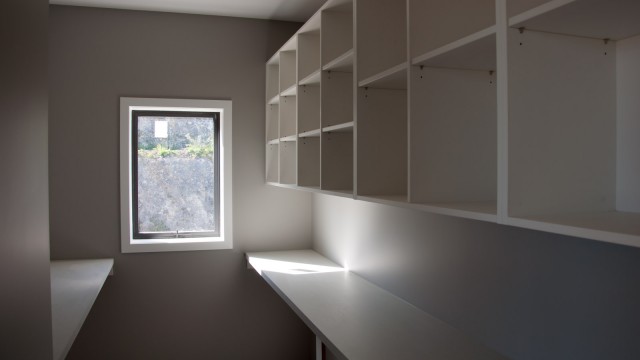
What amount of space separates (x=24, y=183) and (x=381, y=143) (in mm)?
1348

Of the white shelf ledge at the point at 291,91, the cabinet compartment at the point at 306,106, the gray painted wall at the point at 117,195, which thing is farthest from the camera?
the gray painted wall at the point at 117,195

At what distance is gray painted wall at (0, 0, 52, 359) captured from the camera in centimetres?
103

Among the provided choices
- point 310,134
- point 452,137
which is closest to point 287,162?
point 310,134

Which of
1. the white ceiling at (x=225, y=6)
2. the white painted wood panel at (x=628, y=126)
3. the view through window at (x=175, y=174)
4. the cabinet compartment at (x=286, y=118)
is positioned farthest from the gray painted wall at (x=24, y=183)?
the view through window at (x=175, y=174)

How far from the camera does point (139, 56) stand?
3805mm

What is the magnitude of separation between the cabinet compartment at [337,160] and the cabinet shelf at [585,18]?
1464mm

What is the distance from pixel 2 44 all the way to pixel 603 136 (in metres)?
1.36

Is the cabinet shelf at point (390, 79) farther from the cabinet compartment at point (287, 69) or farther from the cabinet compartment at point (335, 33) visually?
the cabinet compartment at point (287, 69)

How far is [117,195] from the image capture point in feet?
12.4

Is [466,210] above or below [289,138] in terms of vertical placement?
below

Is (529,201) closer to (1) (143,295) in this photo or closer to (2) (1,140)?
(2) (1,140)

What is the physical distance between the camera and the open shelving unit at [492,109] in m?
1.20

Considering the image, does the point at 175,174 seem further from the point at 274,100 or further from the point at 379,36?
the point at 379,36

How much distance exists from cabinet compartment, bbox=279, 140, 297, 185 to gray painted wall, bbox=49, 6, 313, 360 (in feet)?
1.86
